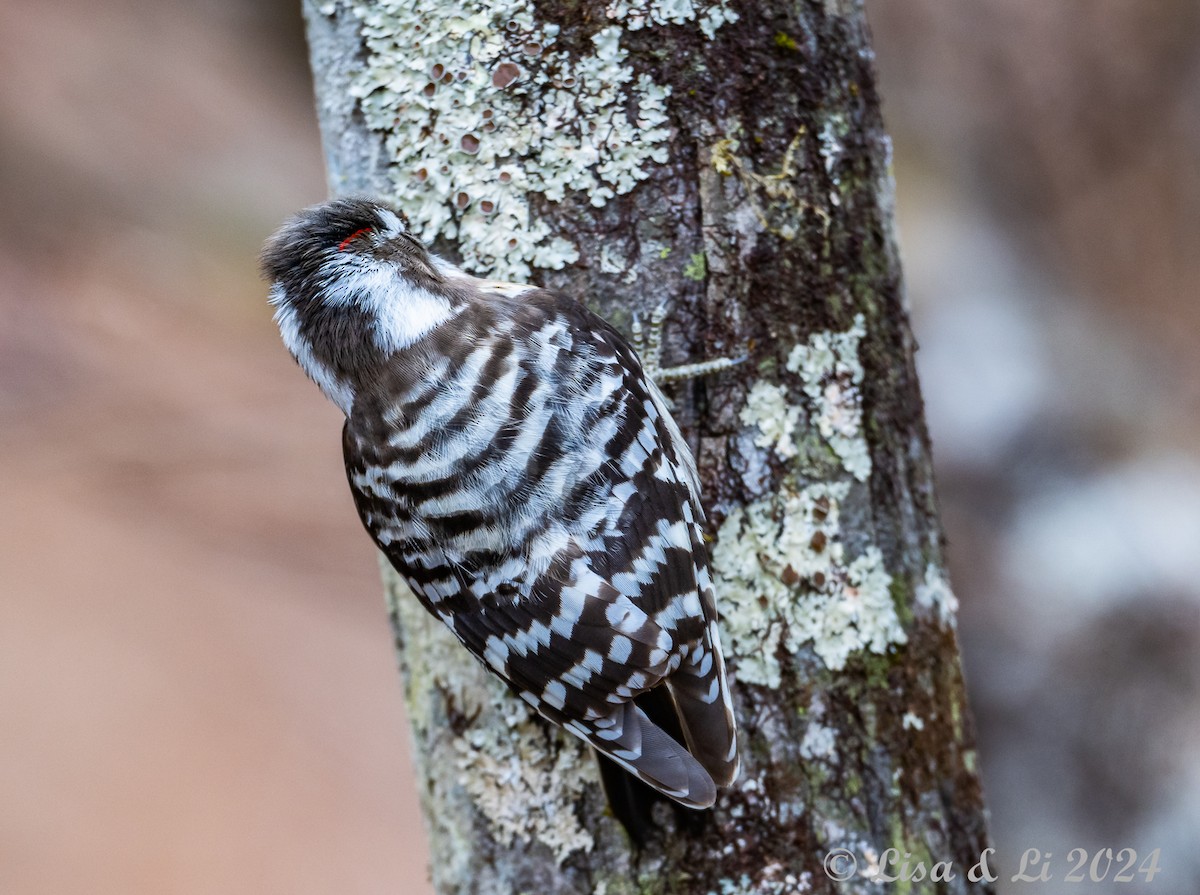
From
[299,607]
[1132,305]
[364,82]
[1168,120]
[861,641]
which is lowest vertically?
[299,607]

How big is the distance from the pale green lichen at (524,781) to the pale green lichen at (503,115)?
2.52 feet

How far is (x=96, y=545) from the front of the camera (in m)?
4.78

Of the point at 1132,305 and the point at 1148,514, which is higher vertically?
the point at 1132,305

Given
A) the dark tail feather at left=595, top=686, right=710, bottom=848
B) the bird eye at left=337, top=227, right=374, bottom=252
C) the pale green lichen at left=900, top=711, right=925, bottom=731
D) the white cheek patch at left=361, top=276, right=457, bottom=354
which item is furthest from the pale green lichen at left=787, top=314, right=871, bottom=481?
the bird eye at left=337, top=227, right=374, bottom=252

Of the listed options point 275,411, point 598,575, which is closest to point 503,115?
point 598,575

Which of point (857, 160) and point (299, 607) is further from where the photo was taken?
point (299, 607)

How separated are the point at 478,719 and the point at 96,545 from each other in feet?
12.4

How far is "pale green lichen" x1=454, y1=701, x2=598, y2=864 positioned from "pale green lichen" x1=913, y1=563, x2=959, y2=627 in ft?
2.04

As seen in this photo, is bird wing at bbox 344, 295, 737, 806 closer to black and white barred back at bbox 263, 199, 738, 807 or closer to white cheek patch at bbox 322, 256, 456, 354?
black and white barred back at bbox 263, 199, 738, 807

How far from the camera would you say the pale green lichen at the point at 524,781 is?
1.60 m

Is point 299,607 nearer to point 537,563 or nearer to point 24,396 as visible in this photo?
point 24,396

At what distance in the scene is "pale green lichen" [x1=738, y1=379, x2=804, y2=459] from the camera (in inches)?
63.2

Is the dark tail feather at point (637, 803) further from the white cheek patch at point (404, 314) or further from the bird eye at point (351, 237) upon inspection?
the bird eye at point (351, 237)

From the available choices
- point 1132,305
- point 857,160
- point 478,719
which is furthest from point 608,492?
point 1132,305
